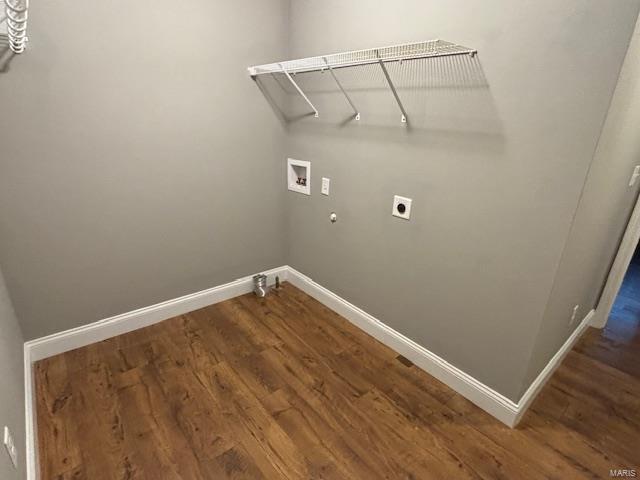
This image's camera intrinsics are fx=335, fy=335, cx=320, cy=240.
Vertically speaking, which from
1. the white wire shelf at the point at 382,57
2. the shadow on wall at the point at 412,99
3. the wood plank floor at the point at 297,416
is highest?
the white wire shelf at the point at 382,57

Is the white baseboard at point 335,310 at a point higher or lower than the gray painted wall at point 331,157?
lower

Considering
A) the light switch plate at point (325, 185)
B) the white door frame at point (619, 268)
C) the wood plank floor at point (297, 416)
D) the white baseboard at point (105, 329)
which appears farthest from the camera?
the light switch plate at point (325, 185)

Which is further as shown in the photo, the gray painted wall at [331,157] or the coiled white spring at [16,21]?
the gray painted wall at [331,157]

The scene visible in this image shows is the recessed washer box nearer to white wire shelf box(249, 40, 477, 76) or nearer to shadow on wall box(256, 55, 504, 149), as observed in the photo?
shadow on wall box(256, 55, 504, 149)

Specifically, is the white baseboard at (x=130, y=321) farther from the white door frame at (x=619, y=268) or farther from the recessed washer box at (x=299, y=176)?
the white door frame at (x=619, y=268)

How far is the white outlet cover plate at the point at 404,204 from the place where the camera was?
6.19 ft

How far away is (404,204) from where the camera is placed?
190 centimetres

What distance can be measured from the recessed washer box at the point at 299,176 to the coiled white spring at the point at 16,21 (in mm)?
1617

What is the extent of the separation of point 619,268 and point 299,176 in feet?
7.88

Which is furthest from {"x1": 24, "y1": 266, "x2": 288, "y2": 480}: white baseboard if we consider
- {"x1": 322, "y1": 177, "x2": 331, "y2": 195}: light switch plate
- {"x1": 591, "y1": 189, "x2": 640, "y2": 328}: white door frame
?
{"x1": 591, "y1": 189, "x2": 640, "y2": 328}: white door frame

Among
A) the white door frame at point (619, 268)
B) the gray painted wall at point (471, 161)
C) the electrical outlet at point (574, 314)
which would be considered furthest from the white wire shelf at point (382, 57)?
the white door frame at point (619, 268)

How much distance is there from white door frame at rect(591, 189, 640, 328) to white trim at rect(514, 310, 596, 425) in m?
0.06

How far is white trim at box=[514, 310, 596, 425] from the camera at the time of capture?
1.71 metres

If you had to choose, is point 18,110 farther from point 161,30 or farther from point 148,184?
point 161,30
